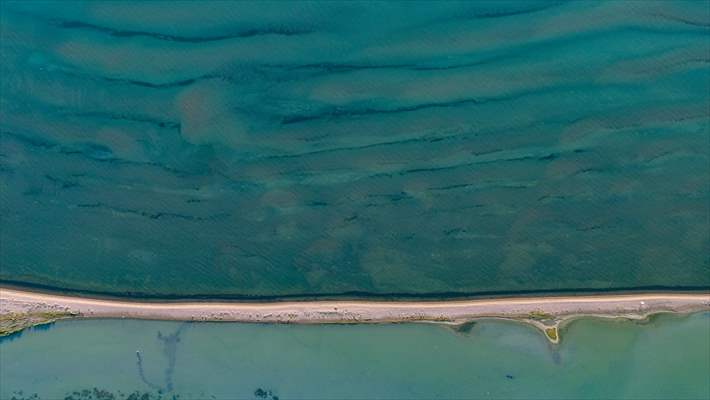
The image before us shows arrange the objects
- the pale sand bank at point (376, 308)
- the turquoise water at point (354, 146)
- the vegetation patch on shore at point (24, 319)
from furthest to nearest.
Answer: the vegetation patch on shore at point (24, 319) → the turquoise water at point (354, 146) → the pale sand bank at point (376, 308)

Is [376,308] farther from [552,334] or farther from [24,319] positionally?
[24,319]

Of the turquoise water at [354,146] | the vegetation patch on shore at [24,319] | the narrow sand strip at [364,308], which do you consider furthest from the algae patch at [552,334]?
the vegetation patch on shore at [24,319]

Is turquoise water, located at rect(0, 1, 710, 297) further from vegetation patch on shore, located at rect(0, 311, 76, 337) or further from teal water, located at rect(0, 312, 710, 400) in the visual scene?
teal water, located at rect(0, 312, 710, 400)

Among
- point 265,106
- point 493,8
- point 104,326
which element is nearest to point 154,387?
point 104,326

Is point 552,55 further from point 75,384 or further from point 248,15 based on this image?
point 75,384

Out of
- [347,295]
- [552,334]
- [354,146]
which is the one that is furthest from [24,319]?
[552,334]

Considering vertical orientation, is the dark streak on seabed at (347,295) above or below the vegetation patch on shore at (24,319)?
above

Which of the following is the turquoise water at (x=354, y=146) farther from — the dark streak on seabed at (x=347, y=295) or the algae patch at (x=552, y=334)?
the algae patch at (x=552, y=334)
